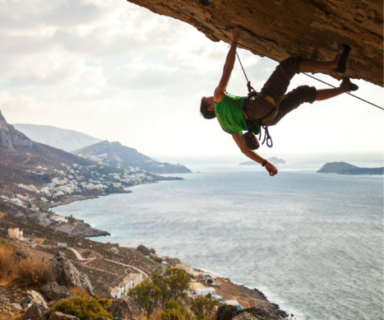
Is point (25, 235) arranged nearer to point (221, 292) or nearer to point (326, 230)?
point (221, 292)

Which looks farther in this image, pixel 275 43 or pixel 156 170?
pixel 156 170

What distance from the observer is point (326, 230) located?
50688mm

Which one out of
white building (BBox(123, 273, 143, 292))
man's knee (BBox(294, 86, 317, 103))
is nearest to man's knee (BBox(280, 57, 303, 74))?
man's knee (BBox(294, 86, 317, 103))

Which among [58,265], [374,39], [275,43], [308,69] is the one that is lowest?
[58,265]

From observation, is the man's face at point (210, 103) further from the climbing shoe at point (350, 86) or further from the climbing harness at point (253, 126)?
the climbing shoe at point (350, 86)

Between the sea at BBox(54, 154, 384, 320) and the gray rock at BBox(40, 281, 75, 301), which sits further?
the sea at BBox(54, 154, 384, 320)

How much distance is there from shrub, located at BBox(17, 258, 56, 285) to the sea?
79.6ft

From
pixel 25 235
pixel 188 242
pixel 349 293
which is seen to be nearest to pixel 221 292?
pixel 349 293

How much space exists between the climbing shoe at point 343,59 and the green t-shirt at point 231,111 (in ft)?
3.44

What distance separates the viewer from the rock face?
255 centimetres

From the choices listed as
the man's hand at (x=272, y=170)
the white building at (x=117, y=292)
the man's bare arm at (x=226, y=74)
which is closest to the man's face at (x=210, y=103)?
the man's bare arm at (x=226, y=74)

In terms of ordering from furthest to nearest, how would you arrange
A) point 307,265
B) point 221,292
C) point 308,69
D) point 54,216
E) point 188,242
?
point 54,216 < point 188,242 < point 307,265 < point 221,292 < point 308,69

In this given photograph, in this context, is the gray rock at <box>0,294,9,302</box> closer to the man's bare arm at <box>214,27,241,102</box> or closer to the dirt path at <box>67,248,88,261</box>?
the man's bare arm at <box>214,27,241,102</box>

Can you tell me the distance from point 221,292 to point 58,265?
71.7ft
